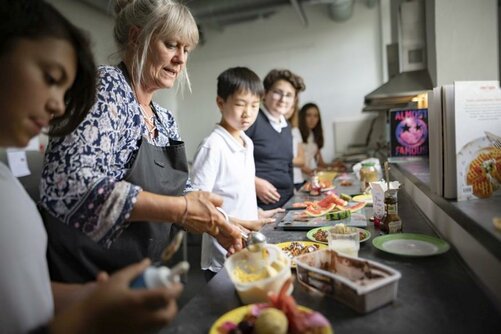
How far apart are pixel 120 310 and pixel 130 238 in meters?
0.49

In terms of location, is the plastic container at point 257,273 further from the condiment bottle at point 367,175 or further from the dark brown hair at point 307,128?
the dark brown hair at point 307,128

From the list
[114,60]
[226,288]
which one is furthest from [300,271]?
[114,60]

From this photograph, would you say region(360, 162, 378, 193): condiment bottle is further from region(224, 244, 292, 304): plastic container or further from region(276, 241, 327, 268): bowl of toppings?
region(224, 244, 292, 304): plastic container

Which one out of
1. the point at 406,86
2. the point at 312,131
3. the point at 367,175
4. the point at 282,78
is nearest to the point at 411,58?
the point at 406,86

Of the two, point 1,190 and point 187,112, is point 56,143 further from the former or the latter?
point 187,112

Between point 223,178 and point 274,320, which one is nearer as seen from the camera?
point 274,320

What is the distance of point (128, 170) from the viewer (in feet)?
3.15

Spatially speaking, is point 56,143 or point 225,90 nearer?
point 56,143

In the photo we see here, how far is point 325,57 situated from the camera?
4.58m

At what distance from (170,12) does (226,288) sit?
796 mm

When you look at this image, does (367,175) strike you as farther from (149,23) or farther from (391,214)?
(149,23)

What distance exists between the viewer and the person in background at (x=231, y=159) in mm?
1504

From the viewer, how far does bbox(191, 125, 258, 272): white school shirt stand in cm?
149

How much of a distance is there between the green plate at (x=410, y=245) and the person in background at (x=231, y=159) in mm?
517
